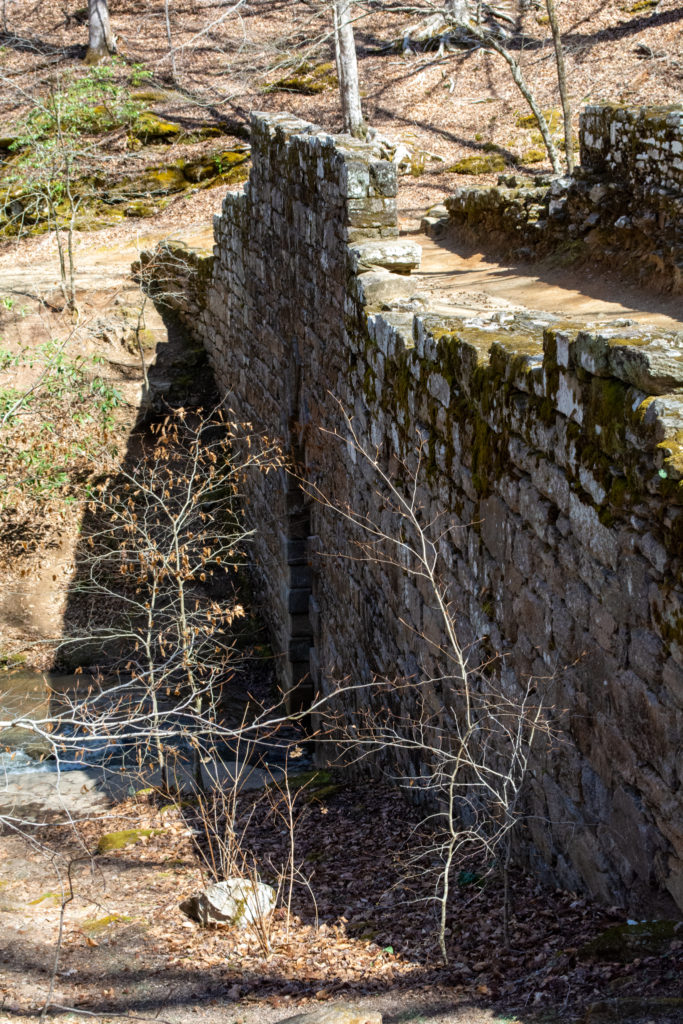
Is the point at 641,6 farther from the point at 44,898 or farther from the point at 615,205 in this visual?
the point at 44,898

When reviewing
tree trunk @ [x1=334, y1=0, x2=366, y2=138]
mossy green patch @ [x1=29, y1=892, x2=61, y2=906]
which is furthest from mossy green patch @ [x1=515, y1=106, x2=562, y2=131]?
mossy green patch @ [x1=29, y1=892, x2=61, y2=906]

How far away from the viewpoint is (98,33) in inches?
1145

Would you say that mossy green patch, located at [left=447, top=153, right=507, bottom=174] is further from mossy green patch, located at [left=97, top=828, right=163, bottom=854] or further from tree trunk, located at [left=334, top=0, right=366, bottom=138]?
mossy green patch, located at [left=97, top=828, right=163, bottom=854]

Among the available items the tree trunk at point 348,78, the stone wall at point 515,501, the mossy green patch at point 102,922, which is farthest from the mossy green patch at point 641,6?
the mossy green patch at point 102,922

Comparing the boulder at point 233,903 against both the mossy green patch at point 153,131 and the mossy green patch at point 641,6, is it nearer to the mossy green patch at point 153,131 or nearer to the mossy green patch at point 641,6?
the mossy green patch at point 153,131

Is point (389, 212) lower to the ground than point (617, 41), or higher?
lower

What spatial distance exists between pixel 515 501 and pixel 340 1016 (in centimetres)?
229

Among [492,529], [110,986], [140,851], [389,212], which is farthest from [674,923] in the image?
[389,212]

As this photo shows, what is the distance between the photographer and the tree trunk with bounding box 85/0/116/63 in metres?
28.8

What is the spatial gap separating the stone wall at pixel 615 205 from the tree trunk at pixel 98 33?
68.3 feet

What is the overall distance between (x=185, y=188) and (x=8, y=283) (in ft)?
24.6

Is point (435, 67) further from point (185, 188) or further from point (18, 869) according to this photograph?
point (18, 869)

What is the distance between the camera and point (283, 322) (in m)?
9.72

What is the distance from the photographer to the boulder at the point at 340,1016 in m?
3.41
